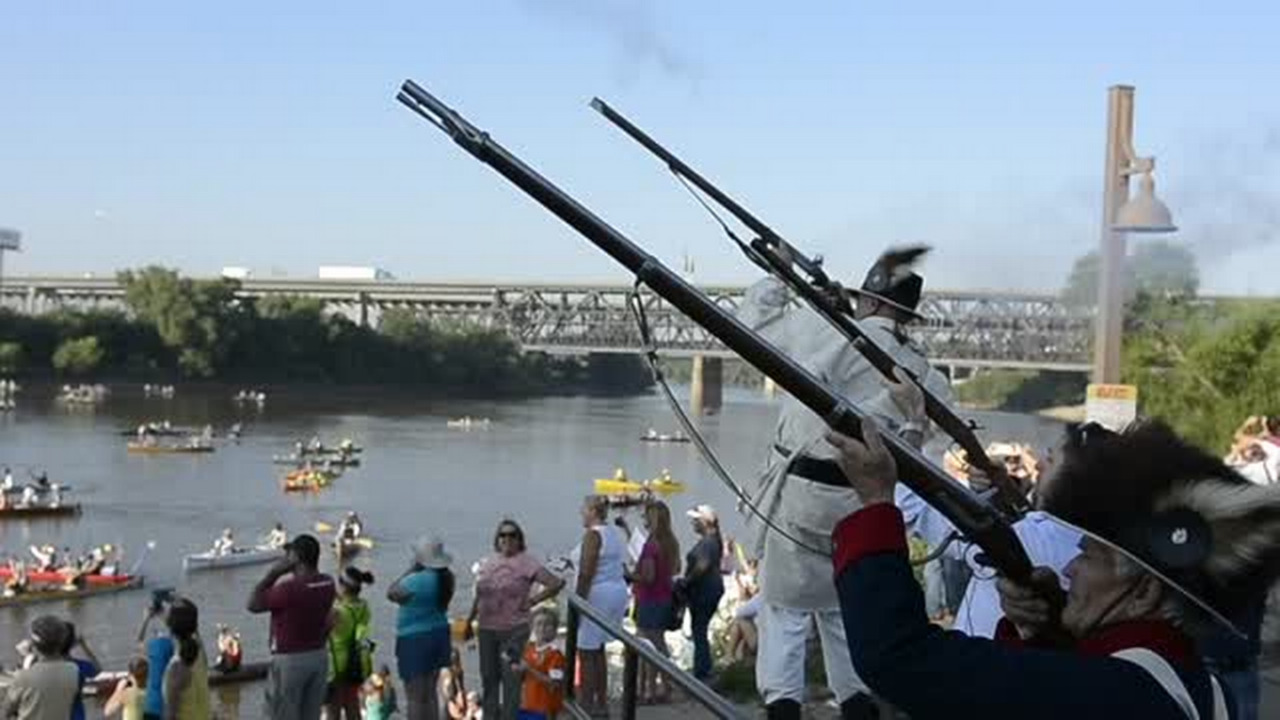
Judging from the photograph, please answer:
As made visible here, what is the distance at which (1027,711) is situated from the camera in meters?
2.40

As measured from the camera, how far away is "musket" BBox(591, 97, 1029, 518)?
4273 millimetres

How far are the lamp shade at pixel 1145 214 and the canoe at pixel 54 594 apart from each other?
2708 cm

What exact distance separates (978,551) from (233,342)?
357ft

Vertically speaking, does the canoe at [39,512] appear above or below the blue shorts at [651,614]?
below

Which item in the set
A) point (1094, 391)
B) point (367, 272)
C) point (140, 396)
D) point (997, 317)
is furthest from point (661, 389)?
point (367, 272)

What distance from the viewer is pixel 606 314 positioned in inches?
645

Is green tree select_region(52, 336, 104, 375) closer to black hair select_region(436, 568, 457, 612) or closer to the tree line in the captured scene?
the tree line

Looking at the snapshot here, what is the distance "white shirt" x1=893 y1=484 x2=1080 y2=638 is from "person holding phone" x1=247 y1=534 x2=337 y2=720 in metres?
4.24

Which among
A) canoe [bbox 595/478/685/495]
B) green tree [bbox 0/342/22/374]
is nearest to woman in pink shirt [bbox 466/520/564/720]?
canoe [bbox 595/478/685/495]

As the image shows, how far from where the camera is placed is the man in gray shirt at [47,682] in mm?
7730

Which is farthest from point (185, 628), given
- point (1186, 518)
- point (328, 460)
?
point (328, 460)

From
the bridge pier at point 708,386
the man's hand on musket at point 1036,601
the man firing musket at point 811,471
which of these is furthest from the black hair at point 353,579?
the bridge pier at point 708,386

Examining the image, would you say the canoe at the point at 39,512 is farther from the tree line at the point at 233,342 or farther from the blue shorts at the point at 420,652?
the tree line at the point at 233,342

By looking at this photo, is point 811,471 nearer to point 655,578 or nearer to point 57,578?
→ point 655,578
